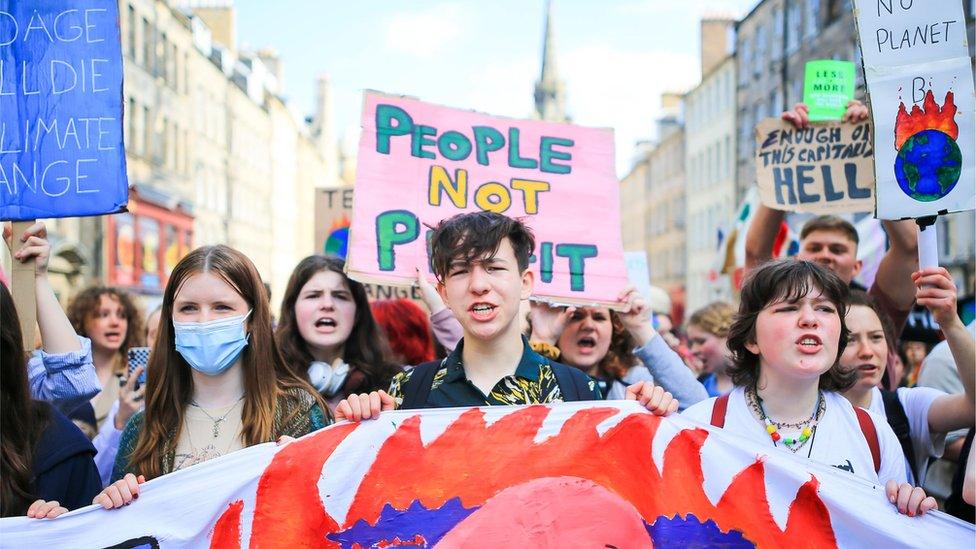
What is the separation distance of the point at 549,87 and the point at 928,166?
12259cm

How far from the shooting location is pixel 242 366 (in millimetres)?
3553

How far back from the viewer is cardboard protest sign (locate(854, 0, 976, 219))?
3496mm

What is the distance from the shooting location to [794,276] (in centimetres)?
329

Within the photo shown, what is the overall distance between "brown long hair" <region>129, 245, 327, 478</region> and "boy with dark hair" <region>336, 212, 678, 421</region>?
328 millimetres

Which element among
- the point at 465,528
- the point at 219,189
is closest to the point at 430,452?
the point at 465,528

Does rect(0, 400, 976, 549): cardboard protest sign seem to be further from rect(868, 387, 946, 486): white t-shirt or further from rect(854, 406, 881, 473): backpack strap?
rect(868, 387, 946, 486): white t-shirt

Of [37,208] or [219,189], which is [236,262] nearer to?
[37,208]

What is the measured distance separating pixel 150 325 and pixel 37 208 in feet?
7.44

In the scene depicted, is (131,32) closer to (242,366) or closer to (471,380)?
(242,366)

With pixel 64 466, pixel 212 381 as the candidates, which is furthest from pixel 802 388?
pixel 64 466

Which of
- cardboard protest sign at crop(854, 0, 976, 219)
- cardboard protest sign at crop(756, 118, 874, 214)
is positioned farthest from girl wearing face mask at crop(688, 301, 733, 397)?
cardboard protest sign at crop(854, 0, 976, 219)

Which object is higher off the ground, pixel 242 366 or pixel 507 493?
pixel 242 366

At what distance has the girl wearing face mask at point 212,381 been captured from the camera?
11.1 ft

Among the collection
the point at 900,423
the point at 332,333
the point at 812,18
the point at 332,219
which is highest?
the point at 812,18
